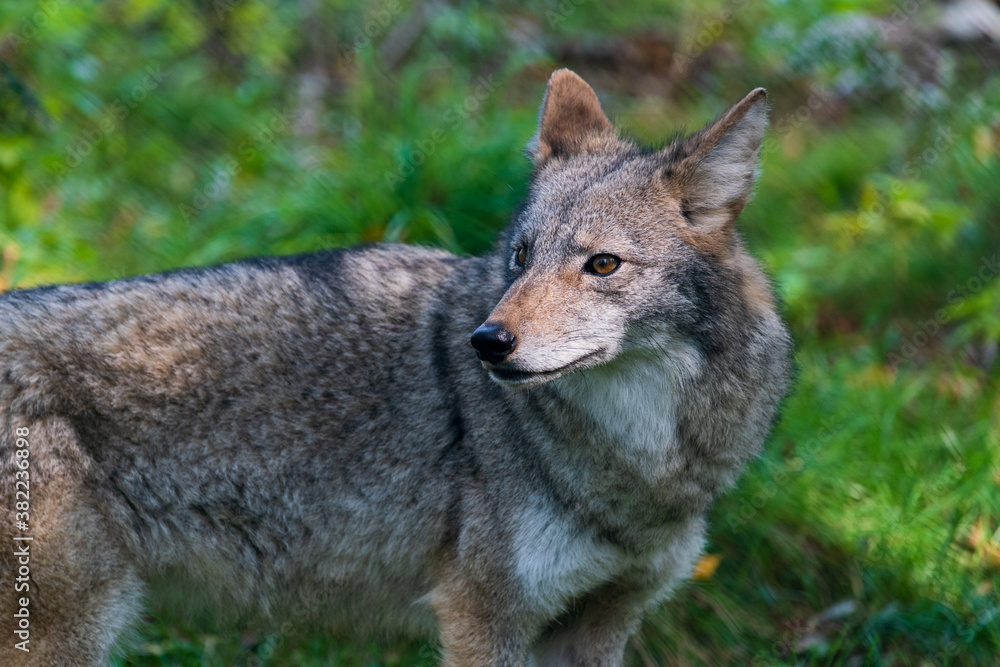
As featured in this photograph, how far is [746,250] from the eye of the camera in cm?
412

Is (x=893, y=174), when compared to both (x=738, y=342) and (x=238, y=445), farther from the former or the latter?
(x=238, y=445)

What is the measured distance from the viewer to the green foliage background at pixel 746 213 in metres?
5.43

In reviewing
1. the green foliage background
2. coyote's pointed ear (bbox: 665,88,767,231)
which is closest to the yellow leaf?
the green foliage background

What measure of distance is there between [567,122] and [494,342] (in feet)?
5.19

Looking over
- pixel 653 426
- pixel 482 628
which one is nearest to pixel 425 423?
pixel 482 628

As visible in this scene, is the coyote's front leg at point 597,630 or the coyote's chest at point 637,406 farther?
the coyote's front leg at point 597,630

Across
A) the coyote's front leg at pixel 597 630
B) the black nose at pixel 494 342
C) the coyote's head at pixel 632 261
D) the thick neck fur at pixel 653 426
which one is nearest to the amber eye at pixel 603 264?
the coyote's head at pixel 632 261

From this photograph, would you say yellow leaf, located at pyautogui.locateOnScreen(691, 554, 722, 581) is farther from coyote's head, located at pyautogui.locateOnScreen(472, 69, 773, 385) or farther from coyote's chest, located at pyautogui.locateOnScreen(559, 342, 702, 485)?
coyote's head, located at pyautogui.locateOnScreen(472, 69, 773, 385)

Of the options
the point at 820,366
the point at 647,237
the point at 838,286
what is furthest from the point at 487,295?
the point at 838,286

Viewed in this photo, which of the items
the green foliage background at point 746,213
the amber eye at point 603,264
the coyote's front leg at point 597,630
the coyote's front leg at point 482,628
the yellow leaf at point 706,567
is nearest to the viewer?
the amber eye at point 603,264

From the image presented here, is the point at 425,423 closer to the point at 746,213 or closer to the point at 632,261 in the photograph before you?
the point at 632,261

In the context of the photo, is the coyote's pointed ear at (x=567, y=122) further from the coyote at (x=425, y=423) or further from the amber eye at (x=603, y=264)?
the amber eye at (x=603, y=264)

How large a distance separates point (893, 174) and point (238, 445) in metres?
7.36

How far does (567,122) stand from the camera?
4426mm
